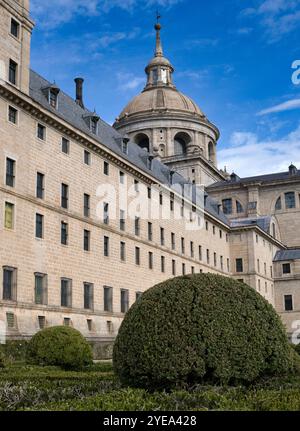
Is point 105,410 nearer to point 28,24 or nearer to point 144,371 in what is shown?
point 144,371

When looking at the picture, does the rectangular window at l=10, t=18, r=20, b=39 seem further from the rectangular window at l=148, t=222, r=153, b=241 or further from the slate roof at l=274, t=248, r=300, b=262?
the slate roof at l=274, t=248, r=300, b=262

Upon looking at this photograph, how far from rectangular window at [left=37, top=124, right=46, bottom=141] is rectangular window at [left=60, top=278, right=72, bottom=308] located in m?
9.36

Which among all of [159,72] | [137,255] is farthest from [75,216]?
[159,72]

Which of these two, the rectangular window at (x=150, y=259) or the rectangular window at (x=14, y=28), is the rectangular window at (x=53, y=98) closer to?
the rectangular window at (x=14, y=28)

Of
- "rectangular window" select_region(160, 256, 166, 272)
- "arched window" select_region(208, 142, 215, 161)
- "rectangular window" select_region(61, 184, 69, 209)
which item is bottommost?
"rectangular window" select_region(160, 256, 166, 272)

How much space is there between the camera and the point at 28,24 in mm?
35750

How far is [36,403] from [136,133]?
8459cm

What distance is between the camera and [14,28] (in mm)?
34594

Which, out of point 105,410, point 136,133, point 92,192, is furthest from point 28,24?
point 136,133

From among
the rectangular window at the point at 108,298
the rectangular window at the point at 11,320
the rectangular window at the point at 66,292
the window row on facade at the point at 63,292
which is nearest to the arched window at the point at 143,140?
the window row on facade at the point at 63,292

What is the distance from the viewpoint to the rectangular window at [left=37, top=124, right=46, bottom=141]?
35.4 m

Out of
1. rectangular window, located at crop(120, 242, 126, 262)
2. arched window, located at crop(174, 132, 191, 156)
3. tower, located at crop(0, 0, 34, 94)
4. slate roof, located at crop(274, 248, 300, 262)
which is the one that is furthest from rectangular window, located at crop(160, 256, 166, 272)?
arched window, located at crop(174, 132, 191, 156)

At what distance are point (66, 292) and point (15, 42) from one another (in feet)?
53.4

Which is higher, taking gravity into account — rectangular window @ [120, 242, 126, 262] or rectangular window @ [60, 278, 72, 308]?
rectangular window @ [120, 242, 126, 262]
